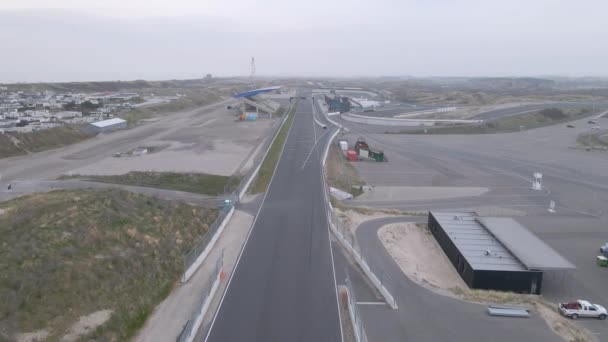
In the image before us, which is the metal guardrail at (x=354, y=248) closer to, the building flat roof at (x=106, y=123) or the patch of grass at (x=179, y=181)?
the patch of grass at (x=179, y=181)

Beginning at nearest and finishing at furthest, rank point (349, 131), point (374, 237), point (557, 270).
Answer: point (557, 270), point (374, 237), point (349, 131)

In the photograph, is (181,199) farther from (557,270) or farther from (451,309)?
(557,270)

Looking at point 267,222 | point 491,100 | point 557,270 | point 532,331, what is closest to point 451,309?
point 532,331

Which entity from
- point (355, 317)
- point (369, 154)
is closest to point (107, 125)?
point (369, 154)

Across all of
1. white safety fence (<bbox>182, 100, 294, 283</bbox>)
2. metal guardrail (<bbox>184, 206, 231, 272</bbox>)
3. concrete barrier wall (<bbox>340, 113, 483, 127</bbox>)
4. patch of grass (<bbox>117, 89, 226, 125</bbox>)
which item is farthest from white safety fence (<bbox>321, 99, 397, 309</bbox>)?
patch of grass (<bbox>117, 89, 226, 125</bbox>)

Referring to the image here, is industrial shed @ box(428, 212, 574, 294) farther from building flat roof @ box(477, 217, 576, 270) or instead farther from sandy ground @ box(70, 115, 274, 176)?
sandy ground @ box(70, 115, 274, 176)
